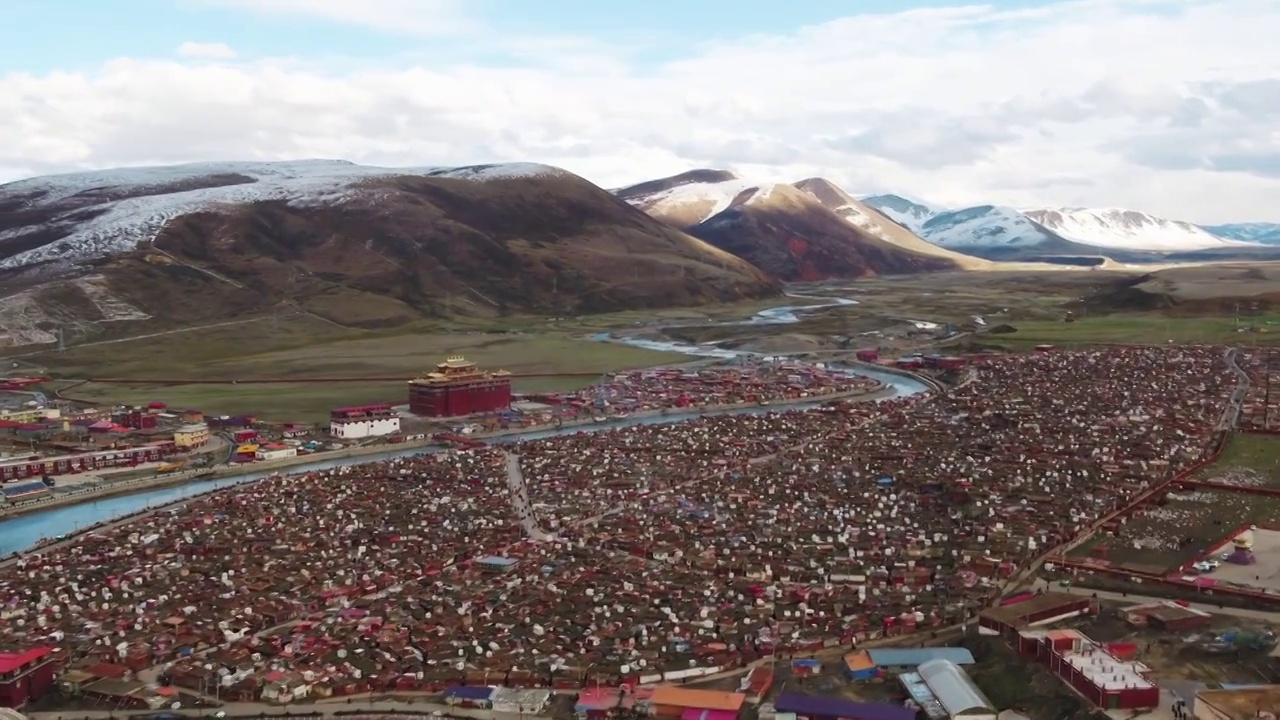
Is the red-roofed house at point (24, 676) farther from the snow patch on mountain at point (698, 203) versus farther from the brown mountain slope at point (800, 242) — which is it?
the snow patch on mountain at point (698, 203)

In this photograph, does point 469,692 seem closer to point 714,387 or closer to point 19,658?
point 19,658

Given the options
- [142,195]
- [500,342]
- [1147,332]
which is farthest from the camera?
[142,195]

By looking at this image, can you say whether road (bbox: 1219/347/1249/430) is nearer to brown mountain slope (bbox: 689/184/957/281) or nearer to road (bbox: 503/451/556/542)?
road (bbox: 503/451/556/542)

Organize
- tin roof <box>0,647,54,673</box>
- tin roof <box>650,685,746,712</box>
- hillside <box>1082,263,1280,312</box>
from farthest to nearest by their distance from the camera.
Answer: hillside <box>1082,263,1280,312</box>, tin roof <box>0,647,54,673</box>, tin roof <box>650,685,746,712</box>

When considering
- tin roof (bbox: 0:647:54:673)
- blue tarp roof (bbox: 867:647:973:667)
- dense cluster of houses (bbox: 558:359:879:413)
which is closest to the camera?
blue tarp roof (bbox: 867:647:973:667)

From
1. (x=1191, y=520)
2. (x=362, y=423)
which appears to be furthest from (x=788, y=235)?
(x=1191, y=520)

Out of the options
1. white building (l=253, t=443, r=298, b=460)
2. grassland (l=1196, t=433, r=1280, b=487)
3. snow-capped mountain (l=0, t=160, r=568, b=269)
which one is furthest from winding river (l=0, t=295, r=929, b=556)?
snow-capped mountain (l=0, t=160, r=568, b=269)

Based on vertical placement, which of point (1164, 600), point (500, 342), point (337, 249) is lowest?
point (500, 342)

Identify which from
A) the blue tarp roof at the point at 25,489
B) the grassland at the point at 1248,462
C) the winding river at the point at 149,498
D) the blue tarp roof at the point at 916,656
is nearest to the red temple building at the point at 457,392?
the winding river at the point at 149,498
